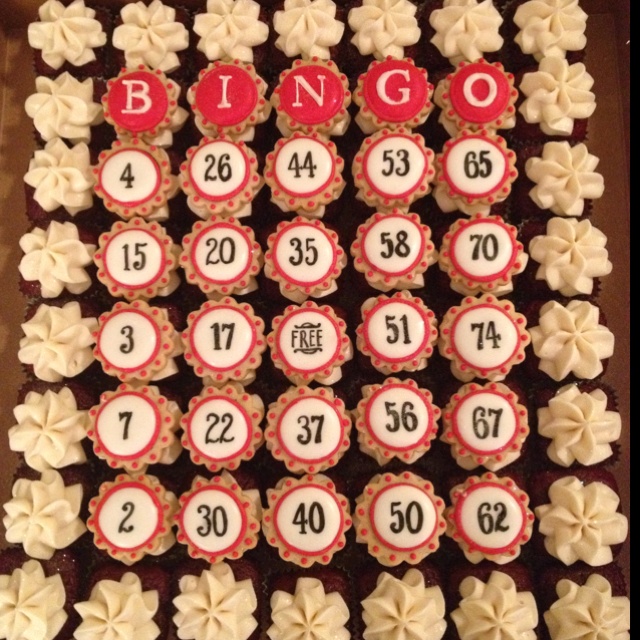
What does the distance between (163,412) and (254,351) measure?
34 centimetres

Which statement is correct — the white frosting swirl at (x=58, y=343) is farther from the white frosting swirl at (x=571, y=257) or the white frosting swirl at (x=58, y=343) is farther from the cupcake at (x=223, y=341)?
the white frosting swirl at (x=571, y=257)

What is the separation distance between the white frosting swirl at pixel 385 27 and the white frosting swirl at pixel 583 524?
1.55m

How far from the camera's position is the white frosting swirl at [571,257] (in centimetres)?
212

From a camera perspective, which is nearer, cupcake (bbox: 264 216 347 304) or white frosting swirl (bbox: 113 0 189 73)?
cupcake (bbox: 264 216 347 304)

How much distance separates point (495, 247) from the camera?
208cm

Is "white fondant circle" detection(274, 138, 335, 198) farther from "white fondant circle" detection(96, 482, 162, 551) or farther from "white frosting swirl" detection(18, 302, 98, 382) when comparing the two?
"white fondant circle" detection(96, 482, 162, 551)

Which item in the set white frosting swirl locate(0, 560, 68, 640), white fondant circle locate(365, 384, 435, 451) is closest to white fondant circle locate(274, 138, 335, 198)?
white fondant circle locate(365, 384, 435, 451)

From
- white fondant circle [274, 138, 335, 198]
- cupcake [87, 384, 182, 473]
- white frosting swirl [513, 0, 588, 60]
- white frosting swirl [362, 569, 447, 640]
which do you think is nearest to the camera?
white frosting swirl [362, 569, 447, 640]

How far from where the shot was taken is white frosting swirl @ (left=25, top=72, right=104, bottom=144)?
2264mm

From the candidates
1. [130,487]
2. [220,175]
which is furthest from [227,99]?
[130,487]

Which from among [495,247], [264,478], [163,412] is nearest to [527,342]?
[495,247]

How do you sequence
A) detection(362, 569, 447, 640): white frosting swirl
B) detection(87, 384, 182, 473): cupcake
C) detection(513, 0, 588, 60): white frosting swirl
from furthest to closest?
1. detection(513, 0, 588, 60): white frosting swirl
2. detection(87, 384, 182, 473): cupcake
3. detection(362, 569, 447, 640): white frosting swirl

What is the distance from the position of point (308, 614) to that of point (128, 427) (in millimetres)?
778

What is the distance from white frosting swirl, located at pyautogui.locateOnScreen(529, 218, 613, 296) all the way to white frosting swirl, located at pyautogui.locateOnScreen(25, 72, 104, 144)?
159 centimetres
